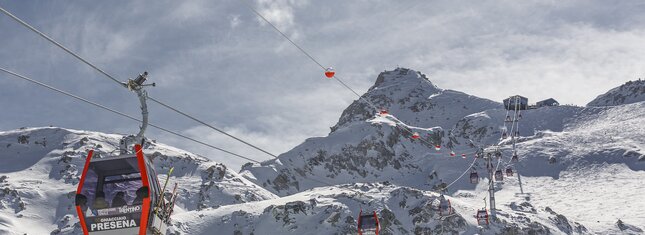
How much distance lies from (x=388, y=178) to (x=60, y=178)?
6870 centimetres

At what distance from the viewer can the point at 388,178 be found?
450 ft

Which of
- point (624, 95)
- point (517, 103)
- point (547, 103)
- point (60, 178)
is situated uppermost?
point (624, 95)

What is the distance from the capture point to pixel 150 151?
13000 centimetres

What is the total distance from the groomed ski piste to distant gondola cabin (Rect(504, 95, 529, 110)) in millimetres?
4352

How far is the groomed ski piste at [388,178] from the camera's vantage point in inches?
3260

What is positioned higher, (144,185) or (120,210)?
Answer: (144,185)

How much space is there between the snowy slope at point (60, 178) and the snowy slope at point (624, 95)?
318 feet

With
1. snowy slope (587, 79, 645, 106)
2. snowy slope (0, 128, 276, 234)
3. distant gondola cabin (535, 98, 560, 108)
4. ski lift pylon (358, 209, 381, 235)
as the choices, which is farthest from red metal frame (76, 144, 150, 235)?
distant gondola cabin (535, 98, 560, 108)

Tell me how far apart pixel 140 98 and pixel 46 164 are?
113m

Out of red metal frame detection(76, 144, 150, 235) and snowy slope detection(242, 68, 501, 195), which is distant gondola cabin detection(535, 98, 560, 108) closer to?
snowy slope detection(242, 68, 501, 195)

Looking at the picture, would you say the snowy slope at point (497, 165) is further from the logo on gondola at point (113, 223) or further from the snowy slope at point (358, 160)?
the logo on gondola at point (113, 223)

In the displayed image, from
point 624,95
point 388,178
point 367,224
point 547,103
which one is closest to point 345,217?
point 367,224

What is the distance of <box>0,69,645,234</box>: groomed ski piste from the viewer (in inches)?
3260

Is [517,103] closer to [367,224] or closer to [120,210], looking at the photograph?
[367,224]
